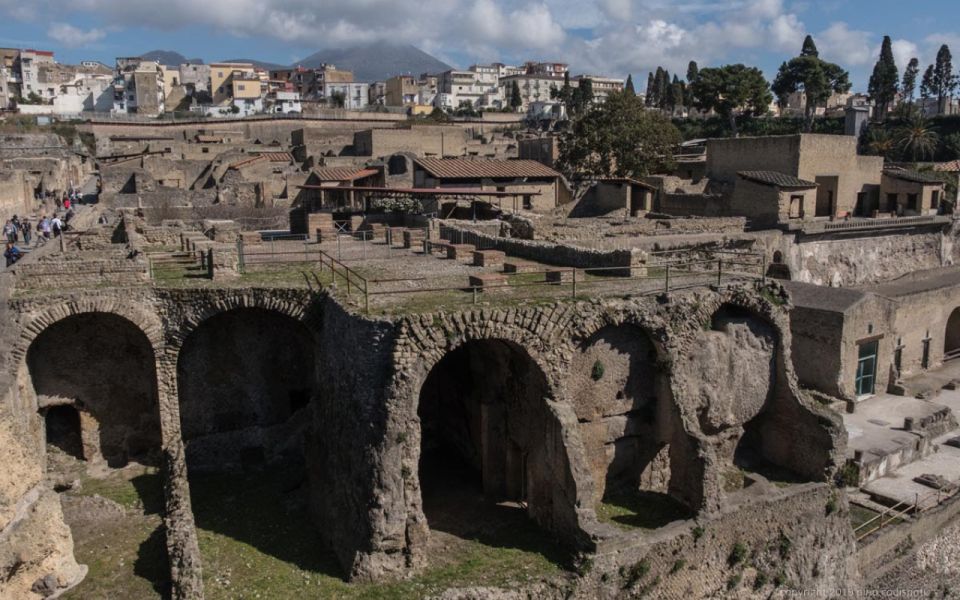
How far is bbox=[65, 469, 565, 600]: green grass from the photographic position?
13.0 metres

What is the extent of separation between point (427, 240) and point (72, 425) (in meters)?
11.0

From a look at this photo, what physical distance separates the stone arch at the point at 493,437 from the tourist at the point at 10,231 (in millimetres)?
15472

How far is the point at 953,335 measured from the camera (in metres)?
31.6

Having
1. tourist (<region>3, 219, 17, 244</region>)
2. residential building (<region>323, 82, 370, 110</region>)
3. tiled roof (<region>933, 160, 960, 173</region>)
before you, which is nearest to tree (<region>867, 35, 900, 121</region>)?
tiled roof (<region>933, 160, 960, 173</region>)

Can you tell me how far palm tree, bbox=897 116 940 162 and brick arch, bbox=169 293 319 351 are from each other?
205ft

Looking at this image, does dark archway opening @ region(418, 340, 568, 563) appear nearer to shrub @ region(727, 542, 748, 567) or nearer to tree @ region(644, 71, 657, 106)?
shrub @ region(727, 542, 748, 567)

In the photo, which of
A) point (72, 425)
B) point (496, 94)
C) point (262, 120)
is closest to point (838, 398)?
point (72, 425)

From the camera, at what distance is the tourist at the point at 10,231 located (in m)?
25.4

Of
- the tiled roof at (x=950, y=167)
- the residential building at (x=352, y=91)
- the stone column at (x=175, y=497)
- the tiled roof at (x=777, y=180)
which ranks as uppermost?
the residential building at (x=352, y=91)

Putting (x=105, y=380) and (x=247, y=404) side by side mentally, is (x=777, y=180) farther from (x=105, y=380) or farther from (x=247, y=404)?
(x=105, y=380)

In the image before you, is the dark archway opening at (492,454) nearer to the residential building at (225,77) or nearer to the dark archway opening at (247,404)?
the dark archway opening at (247,404)

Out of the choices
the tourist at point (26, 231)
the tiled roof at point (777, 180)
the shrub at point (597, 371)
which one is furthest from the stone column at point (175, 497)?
the tiled roof at point (777, 180)

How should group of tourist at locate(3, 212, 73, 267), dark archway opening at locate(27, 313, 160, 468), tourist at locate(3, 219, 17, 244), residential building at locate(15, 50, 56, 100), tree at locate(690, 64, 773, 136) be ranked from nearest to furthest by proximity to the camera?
1. dark archway opening at locate(27, 313, 160, 468)
2. tourist at locate(3, 219, 17, 244)
3. group of tourist at locate(3, 212, 73, 267)
4. tree at locate(690, 64, 773, 136)
5. residential building at locate(15, 50, 56, 100)

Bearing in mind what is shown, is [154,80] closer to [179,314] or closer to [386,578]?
[179,314]
